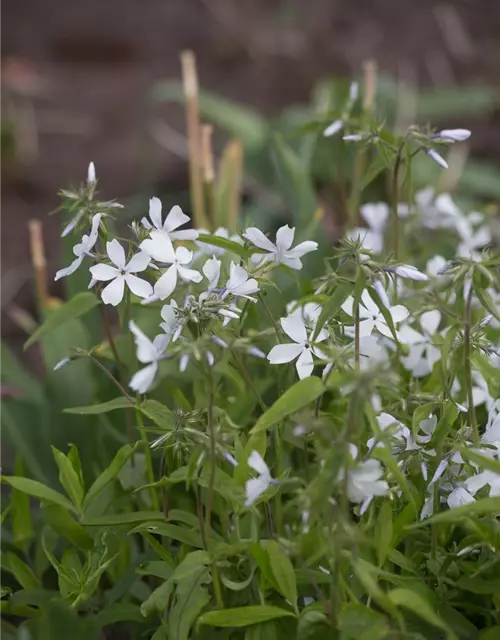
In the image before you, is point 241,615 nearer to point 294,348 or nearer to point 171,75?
point 294,348

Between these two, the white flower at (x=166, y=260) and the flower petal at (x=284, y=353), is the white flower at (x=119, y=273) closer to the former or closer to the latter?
the white flower at (x=166, y=260)

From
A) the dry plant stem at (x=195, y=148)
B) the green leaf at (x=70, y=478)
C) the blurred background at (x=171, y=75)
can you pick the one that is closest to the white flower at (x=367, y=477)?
the green leaf at (x=70, y=478)

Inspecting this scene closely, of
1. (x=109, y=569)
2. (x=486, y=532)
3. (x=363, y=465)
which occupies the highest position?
(x=363, y=465)

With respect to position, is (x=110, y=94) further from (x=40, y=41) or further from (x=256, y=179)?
(x=256, y=179)

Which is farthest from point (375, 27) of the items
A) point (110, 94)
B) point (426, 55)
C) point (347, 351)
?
point (347, 351)

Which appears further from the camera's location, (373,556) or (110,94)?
(110,94)
